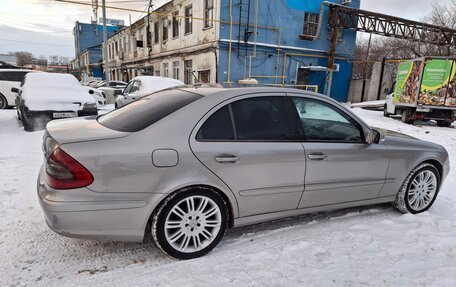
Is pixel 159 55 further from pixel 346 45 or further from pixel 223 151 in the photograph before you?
pixel 223 151

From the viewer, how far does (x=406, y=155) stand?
3684 mm

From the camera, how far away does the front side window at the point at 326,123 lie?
3211 mm

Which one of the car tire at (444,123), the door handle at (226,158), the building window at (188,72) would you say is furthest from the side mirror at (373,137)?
the building window at (188,72)

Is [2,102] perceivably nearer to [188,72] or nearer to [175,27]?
[188,72]

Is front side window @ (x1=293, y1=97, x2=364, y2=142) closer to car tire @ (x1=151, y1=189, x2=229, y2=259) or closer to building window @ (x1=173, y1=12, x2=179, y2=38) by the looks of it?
car tire @ (x1=151, y1=189, x2=229, y2=259)

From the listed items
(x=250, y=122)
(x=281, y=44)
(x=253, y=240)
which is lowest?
(x=253, y=240)

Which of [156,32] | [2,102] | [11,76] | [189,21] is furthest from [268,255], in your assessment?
[156,32]

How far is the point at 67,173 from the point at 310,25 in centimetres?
1935

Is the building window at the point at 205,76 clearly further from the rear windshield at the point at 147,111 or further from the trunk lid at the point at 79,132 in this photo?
the trunk lid at the point at 79,132

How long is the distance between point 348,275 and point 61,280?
2257mm

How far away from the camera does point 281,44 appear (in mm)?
18172

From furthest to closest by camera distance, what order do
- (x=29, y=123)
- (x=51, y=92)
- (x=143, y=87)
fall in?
(x=143, y=87) → (x=51, y=92) → (x=29, y=123)

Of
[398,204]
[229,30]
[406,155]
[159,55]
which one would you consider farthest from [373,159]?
[159,55]

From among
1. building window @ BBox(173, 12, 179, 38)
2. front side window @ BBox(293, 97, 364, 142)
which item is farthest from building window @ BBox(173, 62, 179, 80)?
front side window @ BBox(293, 97, 364, 142)
